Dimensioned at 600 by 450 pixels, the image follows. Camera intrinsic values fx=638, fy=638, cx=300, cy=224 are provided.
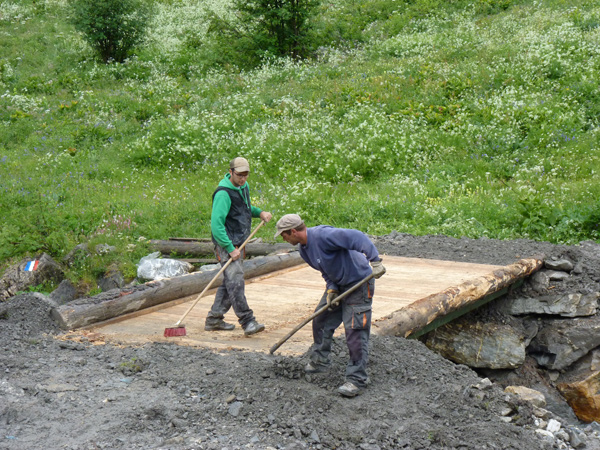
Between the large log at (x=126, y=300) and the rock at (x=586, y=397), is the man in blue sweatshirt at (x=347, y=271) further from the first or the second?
the rock at (x=586, y=397)

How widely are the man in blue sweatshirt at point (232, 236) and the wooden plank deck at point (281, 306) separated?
173mm

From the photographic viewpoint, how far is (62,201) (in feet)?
43.1

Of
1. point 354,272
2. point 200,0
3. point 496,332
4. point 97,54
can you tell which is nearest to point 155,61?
point 97,54

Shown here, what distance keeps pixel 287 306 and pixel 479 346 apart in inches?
110

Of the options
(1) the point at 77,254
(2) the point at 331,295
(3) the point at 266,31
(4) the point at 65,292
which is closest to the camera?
(2) the point at 331,295

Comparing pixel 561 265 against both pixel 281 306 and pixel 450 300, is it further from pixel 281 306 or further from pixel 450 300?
pixel 281 306

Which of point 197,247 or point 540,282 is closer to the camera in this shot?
point 540,282

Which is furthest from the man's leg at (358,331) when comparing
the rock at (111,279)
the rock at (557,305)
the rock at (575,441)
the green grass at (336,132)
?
the green grass at (336,132)

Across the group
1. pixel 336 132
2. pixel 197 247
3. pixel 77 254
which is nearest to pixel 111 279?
pixel 77 254

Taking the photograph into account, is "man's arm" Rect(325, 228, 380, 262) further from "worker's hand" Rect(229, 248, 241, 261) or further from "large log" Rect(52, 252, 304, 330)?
"large log" Rect(52, 252, 304, 330)

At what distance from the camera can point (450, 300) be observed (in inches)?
284

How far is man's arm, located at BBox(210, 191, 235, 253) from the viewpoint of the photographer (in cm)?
632

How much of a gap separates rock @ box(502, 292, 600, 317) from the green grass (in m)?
2.20

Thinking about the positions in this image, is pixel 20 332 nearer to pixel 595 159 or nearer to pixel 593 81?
pixel 595 159
